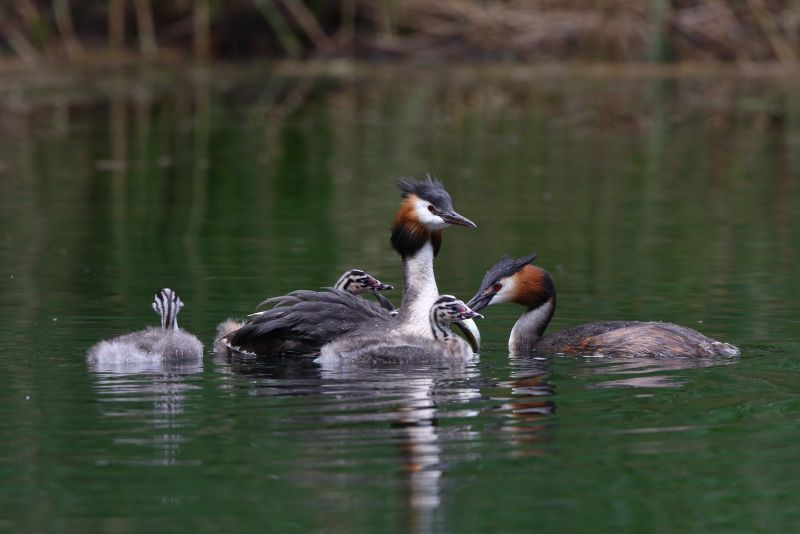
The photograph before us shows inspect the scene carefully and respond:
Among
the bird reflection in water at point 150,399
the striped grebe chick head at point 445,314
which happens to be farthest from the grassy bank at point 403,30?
the bird reflection in water at point 150,399

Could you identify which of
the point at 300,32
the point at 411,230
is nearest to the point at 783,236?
the point at 411,230

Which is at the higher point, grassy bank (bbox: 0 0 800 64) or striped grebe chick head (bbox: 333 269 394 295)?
grassy bank (bbox: 0 0 800 64)

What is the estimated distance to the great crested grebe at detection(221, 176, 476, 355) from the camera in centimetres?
862

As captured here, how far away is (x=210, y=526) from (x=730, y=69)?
73.0 ft

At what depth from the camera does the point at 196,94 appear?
25312 mm

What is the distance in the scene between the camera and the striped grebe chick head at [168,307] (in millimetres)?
8453

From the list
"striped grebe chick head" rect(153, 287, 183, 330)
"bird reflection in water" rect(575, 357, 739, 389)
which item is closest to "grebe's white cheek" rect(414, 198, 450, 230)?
"bird reflection in water" rect(575, 357, 739, 389)

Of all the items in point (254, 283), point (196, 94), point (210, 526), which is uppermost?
point (196, 94)

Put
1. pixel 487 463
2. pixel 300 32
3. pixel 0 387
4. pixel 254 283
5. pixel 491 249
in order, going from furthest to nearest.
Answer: pixel 300 32, pixel 491 249, pixel 254 283, pixel 0 387, pixel 487 463

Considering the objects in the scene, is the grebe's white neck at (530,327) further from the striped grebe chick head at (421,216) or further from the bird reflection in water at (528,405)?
the striped grebe chick head at (421,216)

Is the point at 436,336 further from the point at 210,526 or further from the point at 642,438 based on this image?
the point at 210,526

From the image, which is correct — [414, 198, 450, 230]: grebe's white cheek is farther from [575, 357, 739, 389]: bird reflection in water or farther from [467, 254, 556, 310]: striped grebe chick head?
[575, 357, 739, 389]: bird reflection in water

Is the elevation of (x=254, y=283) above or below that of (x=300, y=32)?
below

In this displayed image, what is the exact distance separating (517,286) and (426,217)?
914 millimetres
